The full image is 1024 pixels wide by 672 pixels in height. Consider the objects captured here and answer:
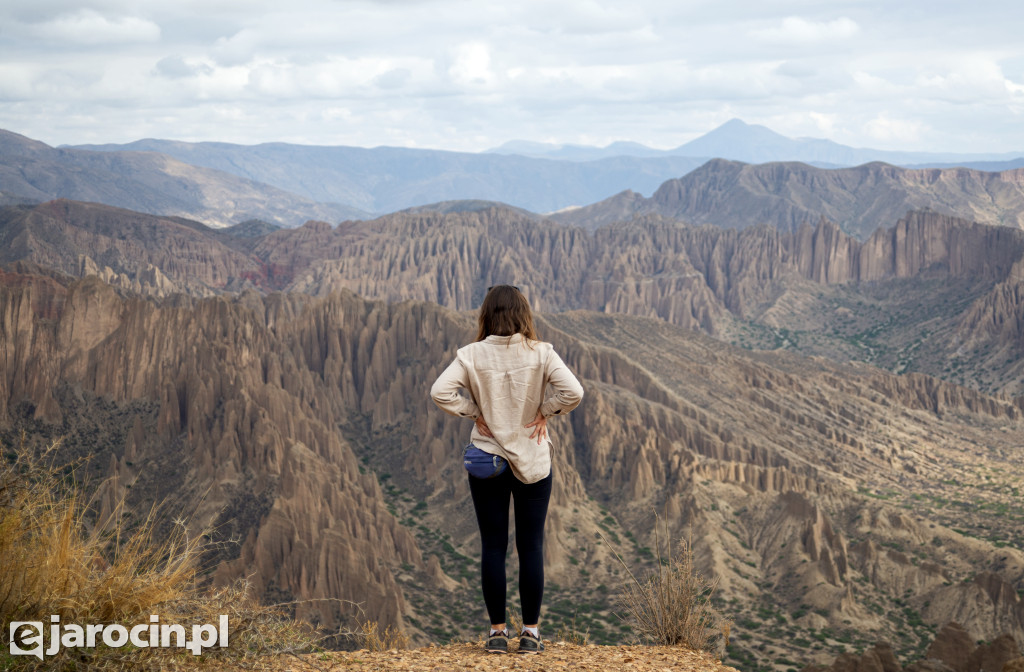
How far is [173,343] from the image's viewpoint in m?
62.0

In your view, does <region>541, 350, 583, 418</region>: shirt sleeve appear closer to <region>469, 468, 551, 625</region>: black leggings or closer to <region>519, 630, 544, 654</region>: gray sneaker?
<region>469, 468, 551, 625</region>: black leggings

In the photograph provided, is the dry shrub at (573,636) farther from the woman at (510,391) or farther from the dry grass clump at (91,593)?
the dry grass clump at (91,593)

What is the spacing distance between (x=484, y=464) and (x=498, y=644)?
2327mm

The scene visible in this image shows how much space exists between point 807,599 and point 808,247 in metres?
154

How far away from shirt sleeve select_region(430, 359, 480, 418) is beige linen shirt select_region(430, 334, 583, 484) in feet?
0.04

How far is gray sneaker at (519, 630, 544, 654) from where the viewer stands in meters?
9.87

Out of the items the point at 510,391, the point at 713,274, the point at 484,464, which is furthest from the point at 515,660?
the point at 713,274

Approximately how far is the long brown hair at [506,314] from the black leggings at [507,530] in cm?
144

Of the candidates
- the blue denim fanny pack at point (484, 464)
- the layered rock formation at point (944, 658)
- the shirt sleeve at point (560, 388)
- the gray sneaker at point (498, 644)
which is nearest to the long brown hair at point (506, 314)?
the shirt sleeve at point (560, 388)

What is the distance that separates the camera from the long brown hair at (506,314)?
900 centimetres

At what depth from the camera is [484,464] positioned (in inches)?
352

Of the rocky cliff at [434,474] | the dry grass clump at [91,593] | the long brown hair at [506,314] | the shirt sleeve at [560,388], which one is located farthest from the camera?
the rocky cliff at [434,474]

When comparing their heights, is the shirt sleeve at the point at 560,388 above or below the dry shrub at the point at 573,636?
above

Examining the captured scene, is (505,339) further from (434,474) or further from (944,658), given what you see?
(434,474)
